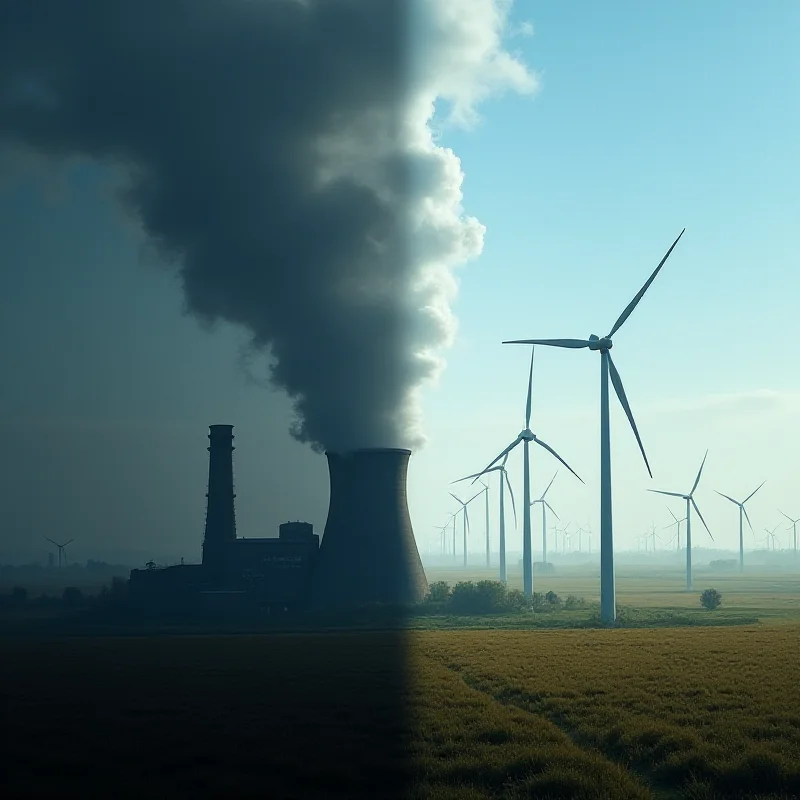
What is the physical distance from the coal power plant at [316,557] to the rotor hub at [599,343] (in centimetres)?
1572

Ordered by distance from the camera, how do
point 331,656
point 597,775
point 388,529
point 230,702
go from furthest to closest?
1. point 388,529
2. point 331,656
3. point 230,702
4. point 597,775

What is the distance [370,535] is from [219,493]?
1820 cm

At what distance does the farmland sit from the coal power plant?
28466 mm

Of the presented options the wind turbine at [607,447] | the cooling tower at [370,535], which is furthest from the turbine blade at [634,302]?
the cooling tower at [370,535]

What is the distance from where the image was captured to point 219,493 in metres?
80.2

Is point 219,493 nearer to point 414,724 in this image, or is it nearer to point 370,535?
point 370,535

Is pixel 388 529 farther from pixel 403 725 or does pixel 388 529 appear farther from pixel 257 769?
pixel 257 769

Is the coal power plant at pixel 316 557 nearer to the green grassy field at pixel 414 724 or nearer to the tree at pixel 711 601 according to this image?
the tree at pixel 711 601

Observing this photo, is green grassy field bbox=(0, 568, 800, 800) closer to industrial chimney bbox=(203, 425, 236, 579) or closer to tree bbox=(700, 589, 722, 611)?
industrial chimney bbox=(203, 425, 236, 579)

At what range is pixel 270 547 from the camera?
77062mm

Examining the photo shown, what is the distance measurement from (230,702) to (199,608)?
50583 mm

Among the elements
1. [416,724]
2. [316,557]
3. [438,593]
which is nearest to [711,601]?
[438,593]

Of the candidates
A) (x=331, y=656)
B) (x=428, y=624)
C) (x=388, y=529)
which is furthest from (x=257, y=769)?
(x=388, y=529)

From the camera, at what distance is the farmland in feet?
51.4
